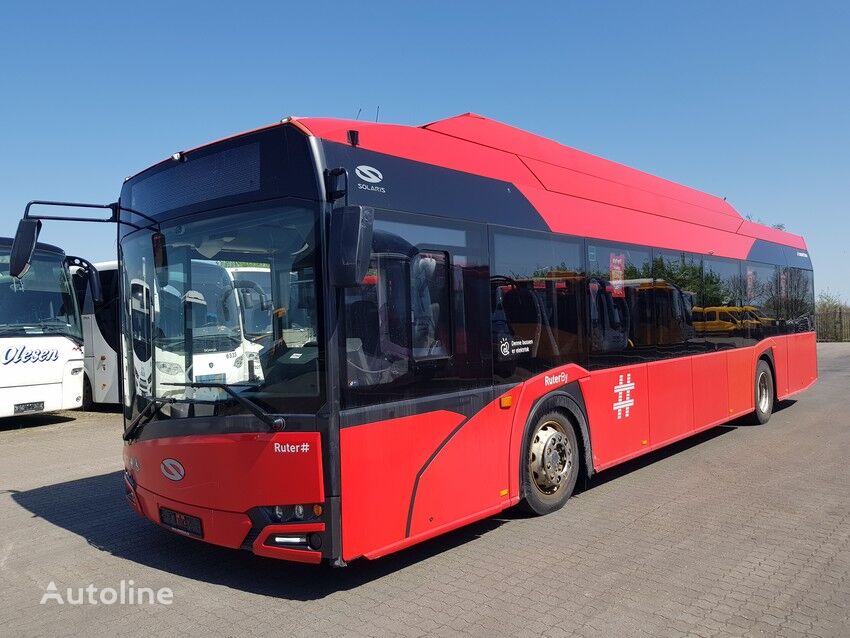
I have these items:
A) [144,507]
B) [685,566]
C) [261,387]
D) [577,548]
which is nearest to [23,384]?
[144,507]

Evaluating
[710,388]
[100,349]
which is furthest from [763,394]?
[100,349]

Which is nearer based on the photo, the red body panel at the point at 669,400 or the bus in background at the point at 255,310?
the bus in background at the point at 255,310

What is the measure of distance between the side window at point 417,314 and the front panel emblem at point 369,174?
0.79 feet

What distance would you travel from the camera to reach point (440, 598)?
14.6 feet

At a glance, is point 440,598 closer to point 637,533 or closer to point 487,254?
point 637,533

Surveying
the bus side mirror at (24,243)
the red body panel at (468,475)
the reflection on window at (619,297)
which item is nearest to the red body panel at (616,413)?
the reflection on window at (619,297)

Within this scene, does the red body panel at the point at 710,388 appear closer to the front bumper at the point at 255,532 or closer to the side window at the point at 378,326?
the side window at the point at 378,326

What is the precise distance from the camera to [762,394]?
1116 cm

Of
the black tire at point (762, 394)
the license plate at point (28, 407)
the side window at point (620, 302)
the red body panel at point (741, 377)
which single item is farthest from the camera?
the license plate at point (28, 407)

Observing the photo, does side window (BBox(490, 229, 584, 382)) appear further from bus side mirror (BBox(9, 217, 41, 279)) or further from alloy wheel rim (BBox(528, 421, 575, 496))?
bus side mirror (BBox(9, 217, 41, 279))

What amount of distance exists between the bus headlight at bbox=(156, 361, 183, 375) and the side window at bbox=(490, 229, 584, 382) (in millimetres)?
2424

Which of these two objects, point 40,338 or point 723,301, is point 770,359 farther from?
point 40,338

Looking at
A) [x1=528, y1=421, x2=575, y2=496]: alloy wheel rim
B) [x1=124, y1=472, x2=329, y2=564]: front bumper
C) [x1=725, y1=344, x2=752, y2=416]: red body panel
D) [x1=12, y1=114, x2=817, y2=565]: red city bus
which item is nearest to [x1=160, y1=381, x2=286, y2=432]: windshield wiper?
[x1=12, y1=114, x2=817, y2=565]: red city bus

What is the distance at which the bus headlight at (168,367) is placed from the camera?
4871 millimetres
